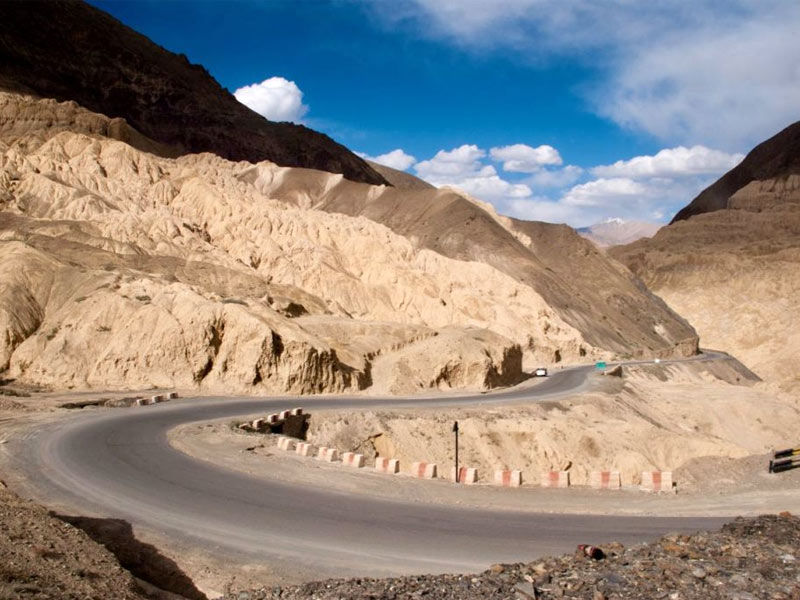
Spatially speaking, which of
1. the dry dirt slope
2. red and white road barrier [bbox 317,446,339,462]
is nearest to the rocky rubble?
red and white road barrier [bbox 317,446,339,462]

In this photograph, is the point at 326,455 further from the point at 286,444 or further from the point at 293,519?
the point at 293,519

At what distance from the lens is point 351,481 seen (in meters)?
16.4

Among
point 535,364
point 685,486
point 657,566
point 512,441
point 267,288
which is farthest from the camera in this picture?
point 535,364

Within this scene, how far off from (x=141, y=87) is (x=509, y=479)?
119925 millimetres

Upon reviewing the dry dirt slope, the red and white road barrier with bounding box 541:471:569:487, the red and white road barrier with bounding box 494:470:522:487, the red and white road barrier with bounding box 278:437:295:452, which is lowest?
the red and white road barrier with bounding box 541:471:569:487

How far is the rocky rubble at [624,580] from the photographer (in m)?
8.62

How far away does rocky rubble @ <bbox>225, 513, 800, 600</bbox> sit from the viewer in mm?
8625

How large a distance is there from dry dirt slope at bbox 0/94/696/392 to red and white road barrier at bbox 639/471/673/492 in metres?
19.3

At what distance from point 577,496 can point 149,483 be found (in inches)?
397

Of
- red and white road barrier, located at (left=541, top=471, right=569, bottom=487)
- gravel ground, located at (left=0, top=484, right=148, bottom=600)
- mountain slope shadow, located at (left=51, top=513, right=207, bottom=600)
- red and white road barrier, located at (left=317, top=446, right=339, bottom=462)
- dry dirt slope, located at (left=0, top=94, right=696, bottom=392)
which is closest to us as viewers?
gravel ground, located at (left=0, top=484, right=148, bottom=600)

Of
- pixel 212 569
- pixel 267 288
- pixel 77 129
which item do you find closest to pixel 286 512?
pixel 212 569

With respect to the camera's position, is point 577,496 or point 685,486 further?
point 685,486

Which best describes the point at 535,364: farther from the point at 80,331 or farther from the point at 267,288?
the point at 80,331

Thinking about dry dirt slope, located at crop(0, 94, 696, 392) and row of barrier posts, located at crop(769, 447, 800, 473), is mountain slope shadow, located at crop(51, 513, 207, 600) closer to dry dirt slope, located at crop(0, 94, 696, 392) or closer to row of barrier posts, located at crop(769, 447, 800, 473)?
row of barrier posts, located at crop(769, 447, 800, 473)
